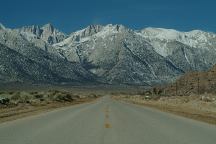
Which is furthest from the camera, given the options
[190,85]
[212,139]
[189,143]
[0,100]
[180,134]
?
[190,85]

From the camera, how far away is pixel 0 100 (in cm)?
5344

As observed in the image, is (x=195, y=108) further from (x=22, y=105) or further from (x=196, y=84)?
(x=196, y=84)

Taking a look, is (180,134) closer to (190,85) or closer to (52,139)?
(52,139)

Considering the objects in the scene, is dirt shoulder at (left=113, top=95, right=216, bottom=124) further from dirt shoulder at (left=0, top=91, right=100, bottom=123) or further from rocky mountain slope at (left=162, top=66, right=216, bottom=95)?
rocky mountain slope at (left=162, top=66, right=216, bottom=95)

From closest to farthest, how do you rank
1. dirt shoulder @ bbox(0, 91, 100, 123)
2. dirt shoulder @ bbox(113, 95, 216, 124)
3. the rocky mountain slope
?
dirt shoulder @ bbox(113, 95, 216, 124)
dirt shoulder @ bbox(0, 91, 100, 123)
the rocky mountain slope

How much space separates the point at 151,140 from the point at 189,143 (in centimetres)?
138

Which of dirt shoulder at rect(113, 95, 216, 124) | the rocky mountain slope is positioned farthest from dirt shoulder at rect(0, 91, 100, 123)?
the rocky mountain slope

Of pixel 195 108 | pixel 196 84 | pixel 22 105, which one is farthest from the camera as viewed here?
pixel 196 84

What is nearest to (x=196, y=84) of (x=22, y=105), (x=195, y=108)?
(x=195, y=108)

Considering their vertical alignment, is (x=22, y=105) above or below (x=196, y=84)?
below

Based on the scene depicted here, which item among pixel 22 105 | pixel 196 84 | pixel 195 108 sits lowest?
pixel 22 105

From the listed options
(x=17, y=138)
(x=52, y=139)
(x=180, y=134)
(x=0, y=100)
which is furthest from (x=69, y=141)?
(x=0, y=100)

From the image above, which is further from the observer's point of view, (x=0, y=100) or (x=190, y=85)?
(x=190, y=85)

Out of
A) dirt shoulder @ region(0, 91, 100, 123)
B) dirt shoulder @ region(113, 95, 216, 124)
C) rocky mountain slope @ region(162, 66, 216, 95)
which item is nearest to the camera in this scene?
dirt shoulder @ region(113, 95, 216, 124)
